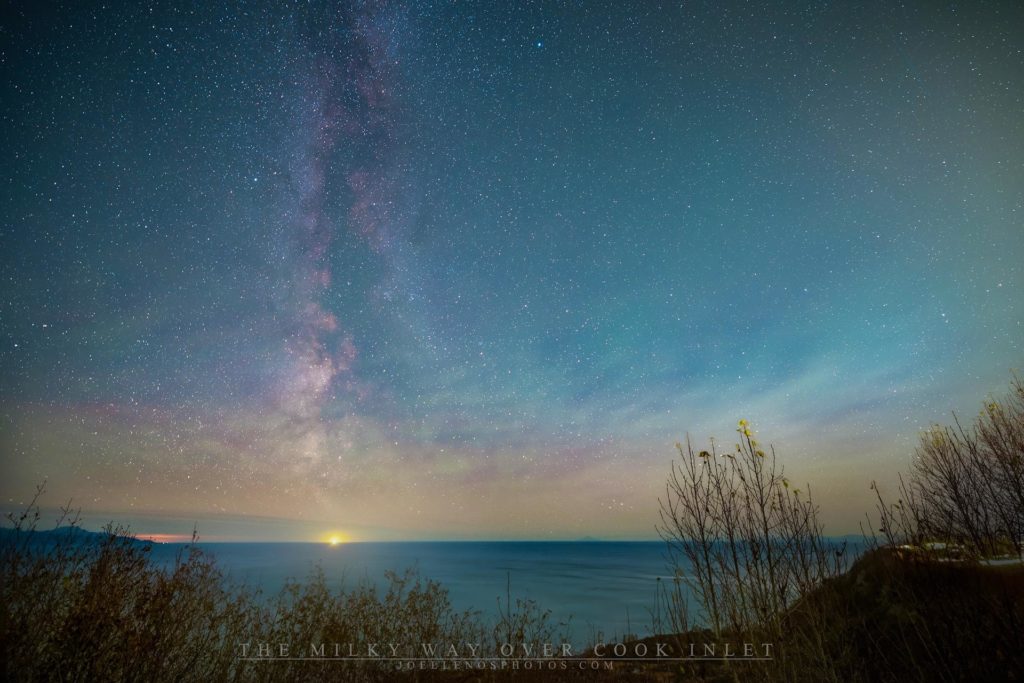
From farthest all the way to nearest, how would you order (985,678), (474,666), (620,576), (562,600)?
(620,576)
(562,600)
(474,666)
(985,678)

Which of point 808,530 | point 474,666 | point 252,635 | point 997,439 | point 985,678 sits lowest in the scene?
point 474,666

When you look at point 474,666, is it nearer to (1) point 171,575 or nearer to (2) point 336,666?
(2) point 336,666

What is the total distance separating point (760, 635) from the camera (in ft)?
20.4

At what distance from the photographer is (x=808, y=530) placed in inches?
245

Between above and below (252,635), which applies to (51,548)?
above

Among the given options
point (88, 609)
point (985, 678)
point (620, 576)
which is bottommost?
point (620, 576)

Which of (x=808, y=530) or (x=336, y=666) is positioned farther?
(x=336, y=666)

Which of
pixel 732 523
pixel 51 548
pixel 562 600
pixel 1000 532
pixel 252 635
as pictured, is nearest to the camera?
pixel 51 548

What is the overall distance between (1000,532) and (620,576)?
282 ft

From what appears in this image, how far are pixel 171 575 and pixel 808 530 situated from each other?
9.42 metres

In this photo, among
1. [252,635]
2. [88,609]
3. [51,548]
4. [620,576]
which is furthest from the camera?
[620,576]

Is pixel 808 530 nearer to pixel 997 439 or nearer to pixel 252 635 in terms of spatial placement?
pixel 252 635

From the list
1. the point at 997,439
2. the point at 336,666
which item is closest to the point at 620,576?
the point at 997,439

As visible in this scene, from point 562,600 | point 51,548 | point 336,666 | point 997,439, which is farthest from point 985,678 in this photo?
point 562,600
